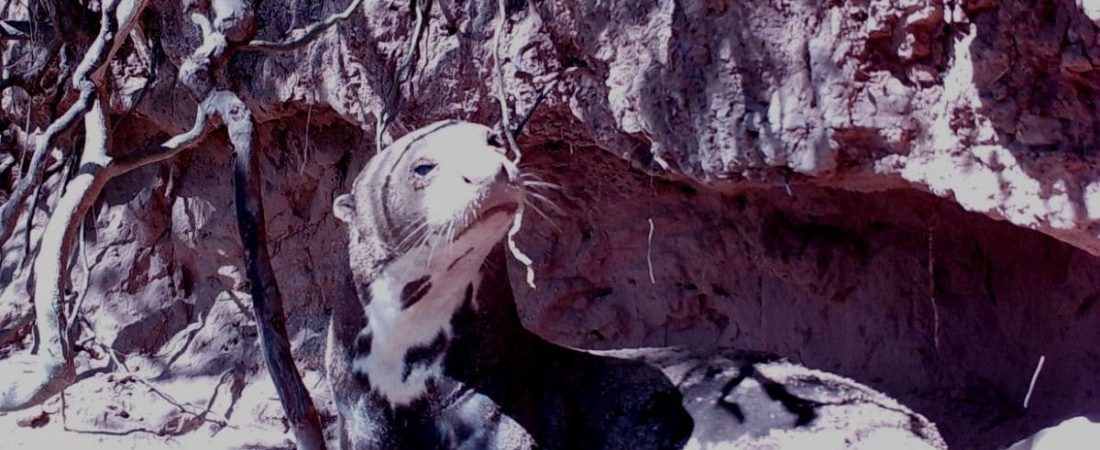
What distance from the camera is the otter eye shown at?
2992mm

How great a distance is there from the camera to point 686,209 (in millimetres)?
4484

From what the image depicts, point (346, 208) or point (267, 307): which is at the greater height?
point (346, 208)

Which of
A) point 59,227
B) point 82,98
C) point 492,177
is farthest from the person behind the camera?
point 82,98

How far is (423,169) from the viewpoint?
9.86 ft

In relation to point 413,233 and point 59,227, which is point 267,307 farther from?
point 59,227

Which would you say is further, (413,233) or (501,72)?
(501,72)

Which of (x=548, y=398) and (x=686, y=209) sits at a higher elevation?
(x=686, y=209)

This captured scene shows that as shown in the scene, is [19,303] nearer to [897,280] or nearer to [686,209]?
[686,209]

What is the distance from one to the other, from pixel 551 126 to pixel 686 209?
23.1 inches

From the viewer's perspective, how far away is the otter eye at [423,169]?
2.99 meters

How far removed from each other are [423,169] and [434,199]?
0.09m

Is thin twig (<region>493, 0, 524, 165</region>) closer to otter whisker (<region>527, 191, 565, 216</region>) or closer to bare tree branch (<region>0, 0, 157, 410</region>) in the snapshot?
otter whisker (<region>527, 191, 565, 216</region>)

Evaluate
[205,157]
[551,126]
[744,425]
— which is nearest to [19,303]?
[205,157]

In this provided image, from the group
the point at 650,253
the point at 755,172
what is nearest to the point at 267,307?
the point at 755,172
